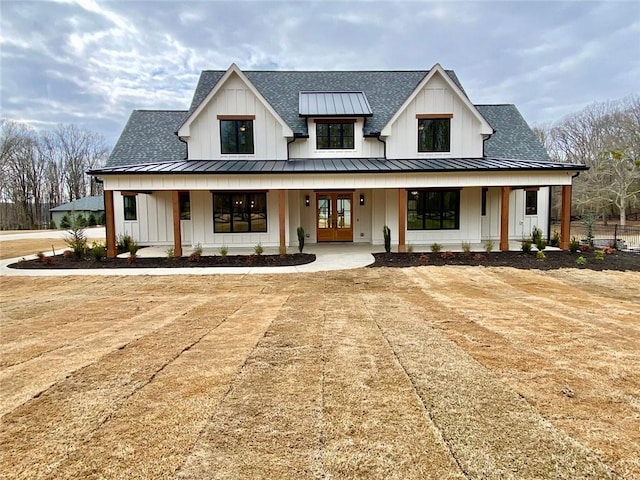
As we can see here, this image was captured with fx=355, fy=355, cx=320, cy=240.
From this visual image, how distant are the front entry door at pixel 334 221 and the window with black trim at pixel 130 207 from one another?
9.03 meters

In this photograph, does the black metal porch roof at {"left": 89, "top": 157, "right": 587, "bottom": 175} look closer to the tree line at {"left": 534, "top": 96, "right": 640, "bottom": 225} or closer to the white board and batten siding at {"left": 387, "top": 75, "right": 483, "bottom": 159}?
the white board and batten siding at {"left": 387, "top": 75, "right": 483, "bottom": 159}

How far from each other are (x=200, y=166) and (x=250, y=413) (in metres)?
12.6

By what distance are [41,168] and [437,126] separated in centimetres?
5312

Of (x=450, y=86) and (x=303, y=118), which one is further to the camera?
(x=303, y=118)

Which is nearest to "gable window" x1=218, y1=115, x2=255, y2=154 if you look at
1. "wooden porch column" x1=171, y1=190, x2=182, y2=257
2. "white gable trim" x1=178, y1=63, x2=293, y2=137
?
"white gable trim" x1=178, y1=63, x2=293, y2=137

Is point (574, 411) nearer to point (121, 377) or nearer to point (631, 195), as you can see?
point (121, 377)

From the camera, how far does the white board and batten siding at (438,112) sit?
52.0 feet

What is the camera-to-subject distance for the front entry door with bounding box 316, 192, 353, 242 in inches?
677

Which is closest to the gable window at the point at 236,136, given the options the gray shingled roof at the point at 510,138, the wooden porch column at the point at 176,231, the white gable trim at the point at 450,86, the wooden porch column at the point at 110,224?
the wooden porch column at the point at 176,231

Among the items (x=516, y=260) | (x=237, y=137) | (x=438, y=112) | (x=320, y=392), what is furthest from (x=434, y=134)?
(x=320, y=392)

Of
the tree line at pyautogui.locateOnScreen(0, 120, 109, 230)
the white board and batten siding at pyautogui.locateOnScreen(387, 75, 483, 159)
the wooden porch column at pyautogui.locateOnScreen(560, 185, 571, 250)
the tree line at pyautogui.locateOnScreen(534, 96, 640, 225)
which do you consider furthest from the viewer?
the tree line at pyautogui.locateOnScreen(0, 120, 109, 230)

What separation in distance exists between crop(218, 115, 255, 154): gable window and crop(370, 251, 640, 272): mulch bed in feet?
25.0

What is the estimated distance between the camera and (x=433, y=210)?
16.2m

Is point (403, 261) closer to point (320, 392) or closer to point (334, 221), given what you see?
point (334, 221)
